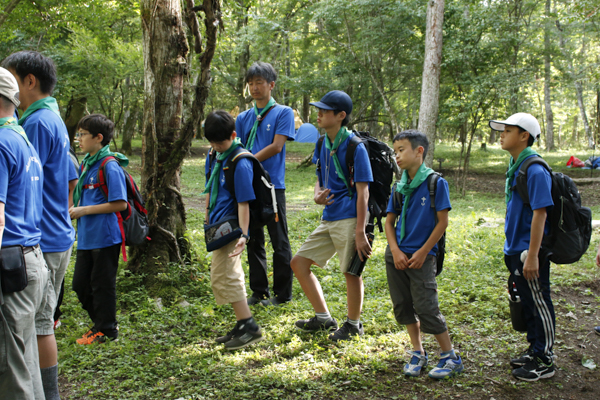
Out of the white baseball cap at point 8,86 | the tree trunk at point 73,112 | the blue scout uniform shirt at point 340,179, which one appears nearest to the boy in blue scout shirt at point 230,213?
the blue scout uniform shirt at point 340,179

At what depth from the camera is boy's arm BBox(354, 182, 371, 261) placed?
3638 mm

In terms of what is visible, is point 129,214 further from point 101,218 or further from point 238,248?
point 238,248

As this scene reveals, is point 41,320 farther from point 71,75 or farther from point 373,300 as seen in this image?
point 71,75

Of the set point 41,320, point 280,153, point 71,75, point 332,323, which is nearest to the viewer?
point 41,320

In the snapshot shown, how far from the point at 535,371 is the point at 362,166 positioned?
1939 mm

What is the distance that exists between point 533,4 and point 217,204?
15.2 m

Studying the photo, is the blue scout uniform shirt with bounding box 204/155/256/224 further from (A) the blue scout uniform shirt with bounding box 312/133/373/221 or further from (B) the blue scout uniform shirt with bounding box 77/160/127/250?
(B) the blue scout uniform shirt with bounding box 77/160/127/250

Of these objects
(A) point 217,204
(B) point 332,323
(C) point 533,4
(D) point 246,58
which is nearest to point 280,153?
(A) point 217,204

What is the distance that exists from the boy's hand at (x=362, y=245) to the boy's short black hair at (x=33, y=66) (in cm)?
239

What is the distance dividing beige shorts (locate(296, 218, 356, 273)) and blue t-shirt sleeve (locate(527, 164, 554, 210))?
1.31 meters

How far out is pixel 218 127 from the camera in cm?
358

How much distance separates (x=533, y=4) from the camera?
1493 cm

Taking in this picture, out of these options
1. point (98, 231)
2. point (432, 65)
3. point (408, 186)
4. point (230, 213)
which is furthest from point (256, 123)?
point (432, 65)

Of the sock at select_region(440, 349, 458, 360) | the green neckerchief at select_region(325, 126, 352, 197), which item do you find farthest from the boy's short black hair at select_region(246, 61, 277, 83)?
the sock at select_region(440, 349, 458, 360)
